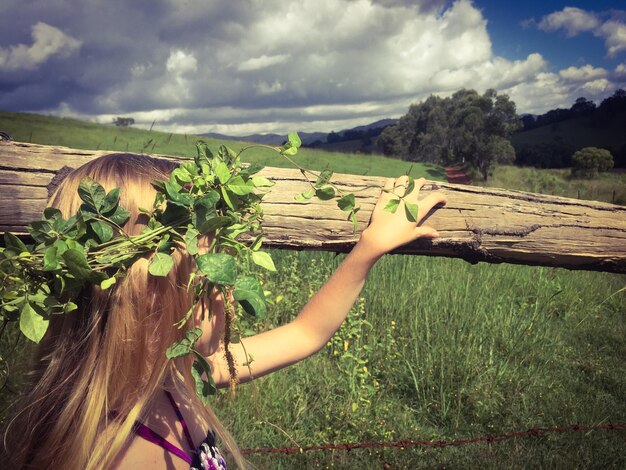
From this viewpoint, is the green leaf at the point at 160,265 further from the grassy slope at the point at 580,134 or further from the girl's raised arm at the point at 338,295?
the grassy slope at the point at 580,134

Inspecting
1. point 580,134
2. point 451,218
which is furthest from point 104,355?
point 580,134

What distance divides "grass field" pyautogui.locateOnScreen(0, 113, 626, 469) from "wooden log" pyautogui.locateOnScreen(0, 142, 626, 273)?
33.4 inches

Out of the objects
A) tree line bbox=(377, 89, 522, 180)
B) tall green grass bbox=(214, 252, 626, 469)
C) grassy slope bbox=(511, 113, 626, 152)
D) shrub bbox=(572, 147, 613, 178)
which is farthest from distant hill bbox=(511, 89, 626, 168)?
tall green grass bbox=(214, 252, 626, 469)

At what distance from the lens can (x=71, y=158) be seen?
1647 millimetres

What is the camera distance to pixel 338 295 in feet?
5.57

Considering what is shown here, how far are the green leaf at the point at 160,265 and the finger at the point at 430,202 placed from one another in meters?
1.09

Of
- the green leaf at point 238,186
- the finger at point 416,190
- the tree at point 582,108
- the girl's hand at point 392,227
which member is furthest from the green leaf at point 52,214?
the tree at point 582,108

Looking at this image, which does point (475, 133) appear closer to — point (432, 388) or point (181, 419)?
point (432, 388)

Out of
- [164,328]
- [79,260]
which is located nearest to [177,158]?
[164,328]

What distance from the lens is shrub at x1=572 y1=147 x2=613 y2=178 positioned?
49156mm

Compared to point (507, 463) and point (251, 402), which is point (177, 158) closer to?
point (251, 402)

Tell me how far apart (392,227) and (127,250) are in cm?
101

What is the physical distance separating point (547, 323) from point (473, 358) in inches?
58.6

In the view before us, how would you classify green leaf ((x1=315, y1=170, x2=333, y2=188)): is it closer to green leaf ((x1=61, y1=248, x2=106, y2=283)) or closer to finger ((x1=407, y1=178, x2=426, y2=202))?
finger ((x1=407, y1=178, x2=426, y2=202))
